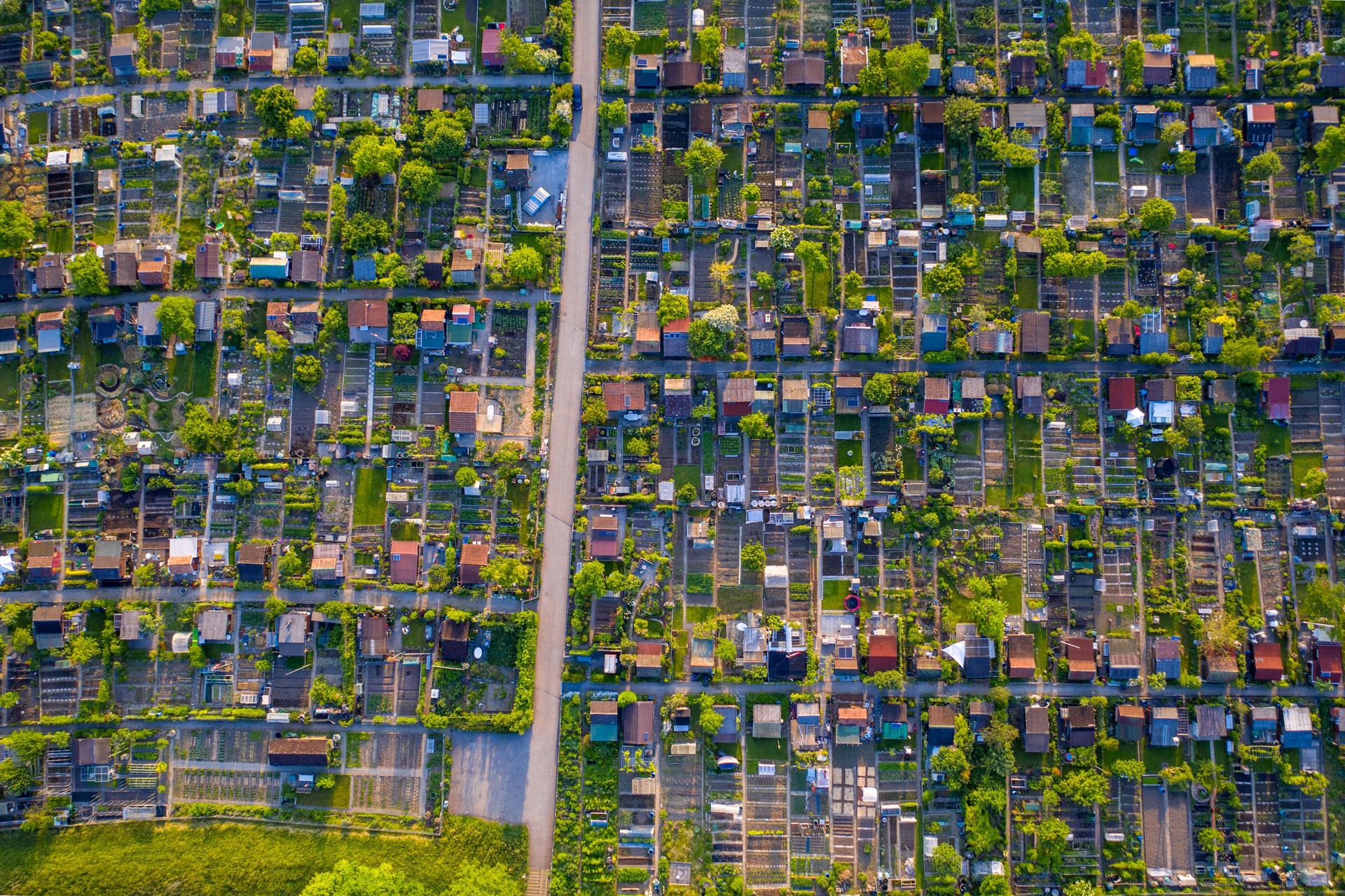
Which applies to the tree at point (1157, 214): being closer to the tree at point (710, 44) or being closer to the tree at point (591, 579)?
the tree at point (710, 44)

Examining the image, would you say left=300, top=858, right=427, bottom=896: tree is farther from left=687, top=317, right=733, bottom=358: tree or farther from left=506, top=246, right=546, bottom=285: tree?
left=506, top=246, right=546, bottom=285: tree

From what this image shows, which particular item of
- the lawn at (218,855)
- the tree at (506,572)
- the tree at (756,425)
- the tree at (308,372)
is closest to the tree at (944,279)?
the tree at (756,425)

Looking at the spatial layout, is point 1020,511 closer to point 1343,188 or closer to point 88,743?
point 1343,188

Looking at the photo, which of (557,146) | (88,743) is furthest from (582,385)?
(88,743)

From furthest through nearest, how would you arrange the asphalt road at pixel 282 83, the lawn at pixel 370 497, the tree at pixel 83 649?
the asphalt road at pixel 282 83
the lawn at pixel 370 497
the tree at pixel 83 649

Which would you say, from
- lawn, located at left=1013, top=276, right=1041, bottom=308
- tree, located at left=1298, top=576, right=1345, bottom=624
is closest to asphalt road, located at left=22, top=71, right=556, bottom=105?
lawn, located at left=1013, top=276, right=1041, bottom=308

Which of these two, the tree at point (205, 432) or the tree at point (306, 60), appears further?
the tree at point (306, 60)

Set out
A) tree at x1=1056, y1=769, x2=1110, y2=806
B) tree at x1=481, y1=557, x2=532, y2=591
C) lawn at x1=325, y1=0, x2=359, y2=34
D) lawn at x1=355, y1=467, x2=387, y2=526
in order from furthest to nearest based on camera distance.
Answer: lawn at x1=325, y1=0, x2=359, y2=34, lawn at x1=355, y1=467, x2=387, y2=526, tree at x1=481, y1=557, x2=532, y2=591, tree at x1=1056, y1=769, x2=1110, y2=806
